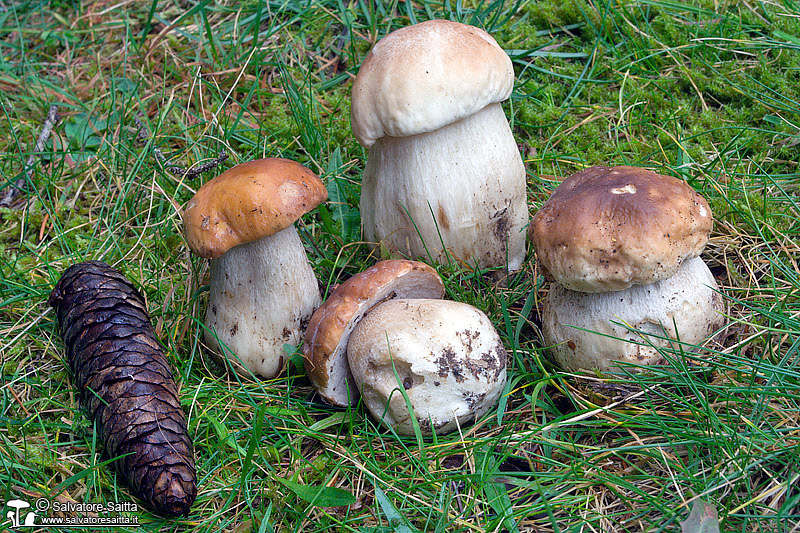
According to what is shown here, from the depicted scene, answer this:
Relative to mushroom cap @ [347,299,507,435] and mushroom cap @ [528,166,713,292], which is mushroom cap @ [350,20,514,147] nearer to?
mushroom cap @ [528,166,713,292]

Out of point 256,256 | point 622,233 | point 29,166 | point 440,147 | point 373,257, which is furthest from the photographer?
point 29,166

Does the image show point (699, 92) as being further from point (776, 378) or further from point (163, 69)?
point (163, 69)

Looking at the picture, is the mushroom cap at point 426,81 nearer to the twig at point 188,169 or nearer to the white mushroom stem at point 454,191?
the white mushroom stem at point 454,191

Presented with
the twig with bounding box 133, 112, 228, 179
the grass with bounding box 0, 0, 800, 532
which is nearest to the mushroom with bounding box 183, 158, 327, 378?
the grass with bounding box 0, 0, 800, 532

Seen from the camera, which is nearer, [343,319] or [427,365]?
[427,365]

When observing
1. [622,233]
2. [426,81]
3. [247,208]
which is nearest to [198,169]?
[247,208]

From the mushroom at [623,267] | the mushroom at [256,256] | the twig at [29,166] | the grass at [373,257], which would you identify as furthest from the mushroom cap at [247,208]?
the twig at [29,166]

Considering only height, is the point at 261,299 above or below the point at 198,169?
below

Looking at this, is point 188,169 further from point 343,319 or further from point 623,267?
point 623,267
